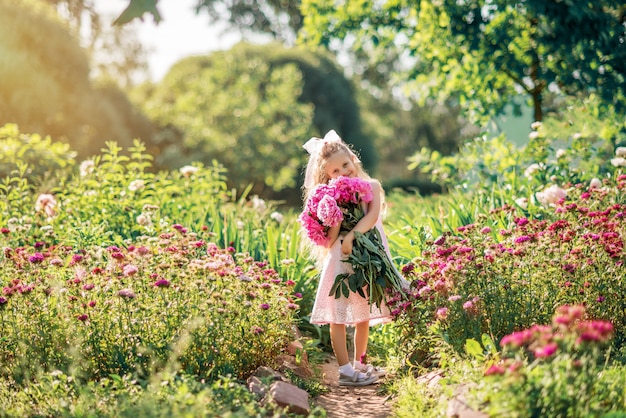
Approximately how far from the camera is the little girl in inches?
181

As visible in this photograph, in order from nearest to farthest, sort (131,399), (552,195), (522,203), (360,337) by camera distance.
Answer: (131,399), (360,337), (552,195), (522,203)

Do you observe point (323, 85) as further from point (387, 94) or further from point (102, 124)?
point (387, 94)

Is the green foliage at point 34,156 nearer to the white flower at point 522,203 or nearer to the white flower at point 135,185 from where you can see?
the white flower at point 135,185

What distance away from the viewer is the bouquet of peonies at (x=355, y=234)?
14.7 feet

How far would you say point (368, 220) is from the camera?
15.0ft

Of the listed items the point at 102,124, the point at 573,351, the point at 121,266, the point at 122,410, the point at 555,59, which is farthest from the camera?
the point at 102,124

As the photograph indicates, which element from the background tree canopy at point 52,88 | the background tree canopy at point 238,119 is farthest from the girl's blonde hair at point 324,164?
the background tree canopy at point 52,88

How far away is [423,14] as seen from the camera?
822 centimetres

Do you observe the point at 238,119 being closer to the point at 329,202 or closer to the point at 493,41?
the point at 493,41

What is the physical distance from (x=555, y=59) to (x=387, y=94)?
74.0ft

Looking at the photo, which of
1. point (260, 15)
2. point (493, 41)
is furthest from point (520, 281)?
point (260, 15)

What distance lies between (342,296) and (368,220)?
20.6 inches

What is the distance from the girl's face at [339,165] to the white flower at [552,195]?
1.77 metres

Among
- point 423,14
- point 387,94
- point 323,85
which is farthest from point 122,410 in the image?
point 387,94
